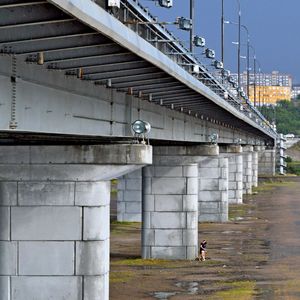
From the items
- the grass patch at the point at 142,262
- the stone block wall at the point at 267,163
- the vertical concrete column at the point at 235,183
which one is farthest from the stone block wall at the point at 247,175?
the grass patch at the point at 142,262

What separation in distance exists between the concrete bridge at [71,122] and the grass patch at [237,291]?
5835 mm

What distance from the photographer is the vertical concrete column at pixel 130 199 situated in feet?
224

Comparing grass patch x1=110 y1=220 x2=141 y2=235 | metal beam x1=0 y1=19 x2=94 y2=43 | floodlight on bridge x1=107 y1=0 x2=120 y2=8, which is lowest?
grass patch x1=110 y1=220 x2=141 y2=235

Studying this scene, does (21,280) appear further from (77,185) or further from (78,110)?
(78,110)

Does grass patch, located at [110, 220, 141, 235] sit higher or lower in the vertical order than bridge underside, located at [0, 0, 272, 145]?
lower

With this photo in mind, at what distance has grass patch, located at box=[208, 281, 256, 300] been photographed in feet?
113

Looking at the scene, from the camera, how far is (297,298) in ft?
113

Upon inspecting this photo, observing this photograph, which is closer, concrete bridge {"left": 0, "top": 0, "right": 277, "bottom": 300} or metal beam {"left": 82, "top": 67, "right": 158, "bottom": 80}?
concrete bridge {"left": 0, "top": 0, "right": 277, "bottom": 300}

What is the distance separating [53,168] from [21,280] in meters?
2.73

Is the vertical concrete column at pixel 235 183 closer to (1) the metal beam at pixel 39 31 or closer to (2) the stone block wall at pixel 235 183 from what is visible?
(2) the stone block wall at pixel 235 183

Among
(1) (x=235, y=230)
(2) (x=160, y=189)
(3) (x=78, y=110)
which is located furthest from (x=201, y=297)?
(1) (x=235, y=230)

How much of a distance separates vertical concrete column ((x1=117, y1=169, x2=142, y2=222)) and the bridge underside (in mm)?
41162

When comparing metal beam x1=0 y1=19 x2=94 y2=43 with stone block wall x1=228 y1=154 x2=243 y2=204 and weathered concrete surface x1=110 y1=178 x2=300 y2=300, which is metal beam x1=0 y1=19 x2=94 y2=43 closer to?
weathered concrete surface x1=110 y1=178 x2=300 y2=300

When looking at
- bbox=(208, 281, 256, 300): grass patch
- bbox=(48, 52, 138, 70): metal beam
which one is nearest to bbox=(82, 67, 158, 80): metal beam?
bbox=(48, 52, 138, 70): metal beam
